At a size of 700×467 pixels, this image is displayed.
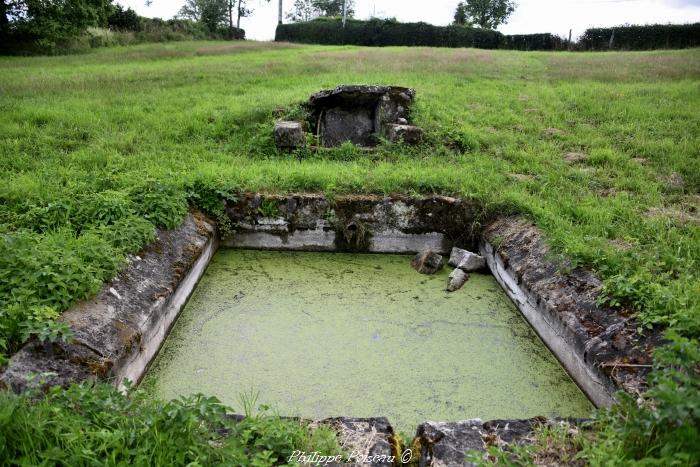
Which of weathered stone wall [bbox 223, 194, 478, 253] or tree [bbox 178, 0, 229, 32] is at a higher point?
tree [bbox 178, 0, 229, 32]

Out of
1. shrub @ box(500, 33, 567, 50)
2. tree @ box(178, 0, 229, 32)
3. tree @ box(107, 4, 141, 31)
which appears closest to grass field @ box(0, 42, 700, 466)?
shrub @ box(500, 33, 567, 50)

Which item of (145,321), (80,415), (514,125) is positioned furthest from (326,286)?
(514,125)

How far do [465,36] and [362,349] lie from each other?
88.8 ft

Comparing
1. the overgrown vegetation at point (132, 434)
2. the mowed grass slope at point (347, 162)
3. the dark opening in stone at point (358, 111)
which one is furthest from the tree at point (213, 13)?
the overgrown vegetation at point (132, 434)

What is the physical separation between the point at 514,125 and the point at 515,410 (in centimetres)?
653

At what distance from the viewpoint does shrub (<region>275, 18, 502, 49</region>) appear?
27.8 metres

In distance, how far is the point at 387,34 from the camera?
95.0 ft

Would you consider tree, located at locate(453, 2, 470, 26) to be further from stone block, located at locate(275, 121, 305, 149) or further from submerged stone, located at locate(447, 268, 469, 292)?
submerged stone, located at locate(447, 268, 469, 292)

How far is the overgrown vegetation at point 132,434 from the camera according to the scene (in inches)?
88.2

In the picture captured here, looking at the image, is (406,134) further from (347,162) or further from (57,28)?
(57,28)

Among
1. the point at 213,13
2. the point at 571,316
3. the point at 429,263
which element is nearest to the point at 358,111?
the point at 429,263

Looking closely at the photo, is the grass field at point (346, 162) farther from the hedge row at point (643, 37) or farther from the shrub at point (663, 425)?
the hedge row at point (643, 37)

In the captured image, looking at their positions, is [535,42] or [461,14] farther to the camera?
[461,14]

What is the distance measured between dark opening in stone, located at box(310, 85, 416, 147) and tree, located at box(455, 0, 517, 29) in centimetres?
3500
